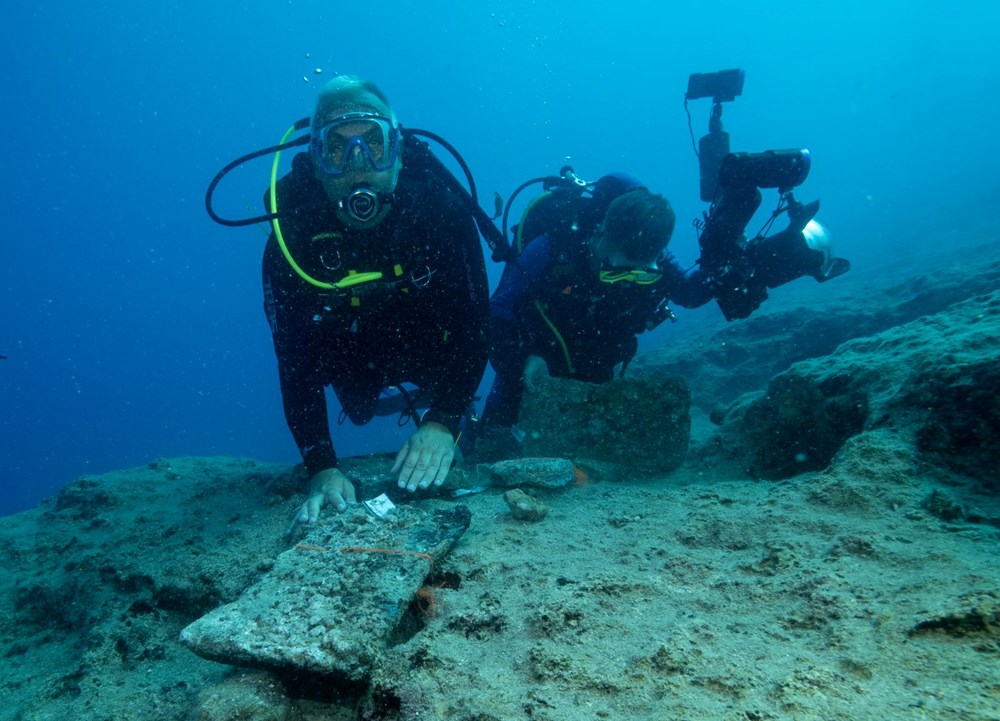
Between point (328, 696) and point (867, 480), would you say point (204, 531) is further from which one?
point (867, 480)

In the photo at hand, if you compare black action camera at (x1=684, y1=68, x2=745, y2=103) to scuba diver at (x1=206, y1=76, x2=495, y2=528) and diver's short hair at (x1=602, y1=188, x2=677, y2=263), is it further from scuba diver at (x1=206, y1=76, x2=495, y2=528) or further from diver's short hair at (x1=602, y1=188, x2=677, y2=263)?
scuba diver at (x1=206, y1=76, x2=495, y2=528)

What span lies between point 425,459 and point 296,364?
1.24m

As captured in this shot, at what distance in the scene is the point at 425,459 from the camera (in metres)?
3.13

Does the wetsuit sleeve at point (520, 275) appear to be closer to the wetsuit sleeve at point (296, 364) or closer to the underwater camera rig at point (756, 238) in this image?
the underwater camera rig at point (756, 238)

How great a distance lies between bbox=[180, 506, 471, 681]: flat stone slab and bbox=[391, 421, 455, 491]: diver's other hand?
0.66 meters

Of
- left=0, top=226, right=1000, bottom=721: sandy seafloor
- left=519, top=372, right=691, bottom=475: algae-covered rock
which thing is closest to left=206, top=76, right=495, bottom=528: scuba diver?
left=0, top=226, right=1000, bottom=721: sandy seafloor

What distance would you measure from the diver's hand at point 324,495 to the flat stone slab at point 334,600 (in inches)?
16.0

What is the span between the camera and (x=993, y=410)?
7.71ft

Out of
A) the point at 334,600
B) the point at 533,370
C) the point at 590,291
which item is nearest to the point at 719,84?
the point at 590,291

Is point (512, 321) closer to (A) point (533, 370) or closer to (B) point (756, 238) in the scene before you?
(A) point (533, 370)

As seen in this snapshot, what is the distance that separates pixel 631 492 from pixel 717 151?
6.46 meters

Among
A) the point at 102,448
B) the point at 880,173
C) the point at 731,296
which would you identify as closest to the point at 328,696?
the point at 731,296

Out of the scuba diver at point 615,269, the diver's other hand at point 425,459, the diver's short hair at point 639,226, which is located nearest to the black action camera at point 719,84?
the scuba diver at point 615,269

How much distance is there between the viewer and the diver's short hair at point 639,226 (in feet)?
15.1
